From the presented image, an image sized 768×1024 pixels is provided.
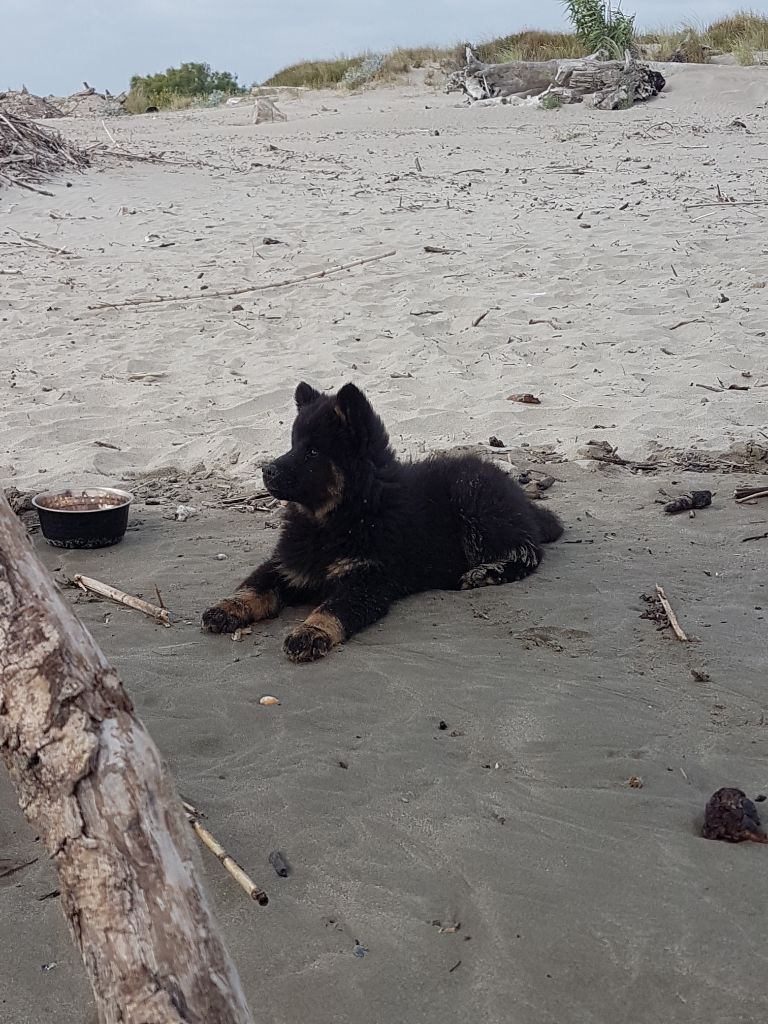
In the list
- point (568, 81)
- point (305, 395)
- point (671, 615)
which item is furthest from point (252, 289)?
point (568, 81)

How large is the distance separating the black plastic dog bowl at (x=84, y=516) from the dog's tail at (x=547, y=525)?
8.24 ft

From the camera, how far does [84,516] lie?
6.39m

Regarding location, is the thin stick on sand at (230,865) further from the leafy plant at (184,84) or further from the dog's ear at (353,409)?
the leafy plant at (184,84)

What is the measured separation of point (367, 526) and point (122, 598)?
1.37 meters

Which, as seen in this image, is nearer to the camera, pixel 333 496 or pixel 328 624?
pixel 328 624

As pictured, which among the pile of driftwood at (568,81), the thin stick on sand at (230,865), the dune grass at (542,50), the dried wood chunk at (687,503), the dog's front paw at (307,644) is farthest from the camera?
the dune grass at (542,50)

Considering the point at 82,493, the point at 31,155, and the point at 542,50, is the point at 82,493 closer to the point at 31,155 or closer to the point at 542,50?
the point at 31,155

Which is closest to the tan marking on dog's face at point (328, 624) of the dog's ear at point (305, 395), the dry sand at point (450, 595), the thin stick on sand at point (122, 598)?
the dry sand at point (450, 595)

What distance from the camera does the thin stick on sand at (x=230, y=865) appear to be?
123 inches

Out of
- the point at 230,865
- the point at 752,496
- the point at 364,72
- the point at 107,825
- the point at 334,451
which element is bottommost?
the point at 752,496

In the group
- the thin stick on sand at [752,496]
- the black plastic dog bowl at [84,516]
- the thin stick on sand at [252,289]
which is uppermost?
the thin stick on sand at [252,289]

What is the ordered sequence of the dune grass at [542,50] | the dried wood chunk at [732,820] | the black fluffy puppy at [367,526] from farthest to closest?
the dune grass at [542,50] < the black fluffy puppy at [367,526] < the dried wood chunk at [732,820]

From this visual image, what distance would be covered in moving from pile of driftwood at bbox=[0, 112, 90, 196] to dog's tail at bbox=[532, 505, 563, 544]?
469 inches

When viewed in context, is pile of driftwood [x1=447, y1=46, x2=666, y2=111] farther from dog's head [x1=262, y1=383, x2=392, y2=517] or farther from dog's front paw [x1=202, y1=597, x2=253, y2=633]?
dog's front paw [x1=202, y1=597, x2=253, y2=633]
